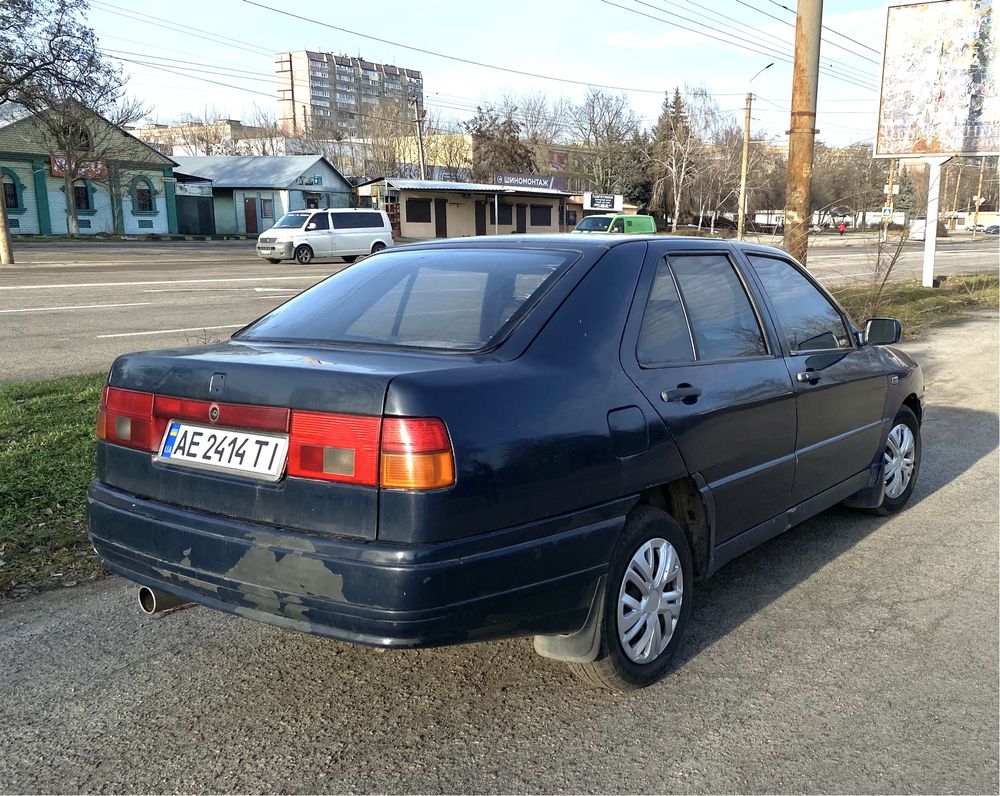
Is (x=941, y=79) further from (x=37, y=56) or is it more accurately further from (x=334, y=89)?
(x=334, y=89)

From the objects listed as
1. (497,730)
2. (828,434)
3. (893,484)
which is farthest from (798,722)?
(893,484)

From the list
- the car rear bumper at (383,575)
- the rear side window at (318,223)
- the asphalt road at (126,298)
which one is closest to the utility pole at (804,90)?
the asphalt road at (126,298)

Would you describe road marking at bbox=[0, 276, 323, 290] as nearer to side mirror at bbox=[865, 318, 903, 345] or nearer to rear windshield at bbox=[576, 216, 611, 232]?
side mirror at bbox=[865, 318, 903, 345]

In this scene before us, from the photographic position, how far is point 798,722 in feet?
9.84

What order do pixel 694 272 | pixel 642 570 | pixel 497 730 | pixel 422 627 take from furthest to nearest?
pixel 694 272
pixel 642 570
pixel 497 730
pixel 422 627

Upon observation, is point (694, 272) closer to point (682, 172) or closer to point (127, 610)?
point (127, 610)

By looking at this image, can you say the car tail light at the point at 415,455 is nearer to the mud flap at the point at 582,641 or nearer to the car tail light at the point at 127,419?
the mud flap at the point at 582,641

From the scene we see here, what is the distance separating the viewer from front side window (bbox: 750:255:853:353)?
420cm

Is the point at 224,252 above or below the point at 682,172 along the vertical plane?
below

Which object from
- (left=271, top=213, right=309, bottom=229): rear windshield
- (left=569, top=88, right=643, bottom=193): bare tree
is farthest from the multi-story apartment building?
(left=271, top=213, right=309, bottom=229): rear windshield

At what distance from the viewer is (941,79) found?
67.7 feet

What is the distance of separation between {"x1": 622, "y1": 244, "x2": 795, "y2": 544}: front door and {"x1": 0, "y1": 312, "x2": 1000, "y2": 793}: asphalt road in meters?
0.59

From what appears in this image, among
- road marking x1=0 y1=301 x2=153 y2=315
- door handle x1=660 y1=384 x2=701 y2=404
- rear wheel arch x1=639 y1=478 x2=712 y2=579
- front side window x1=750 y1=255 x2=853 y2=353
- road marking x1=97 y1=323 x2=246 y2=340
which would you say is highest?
front side window x1=750 y1=255 x2=853 y2=353

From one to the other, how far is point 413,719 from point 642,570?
3.11 feet
